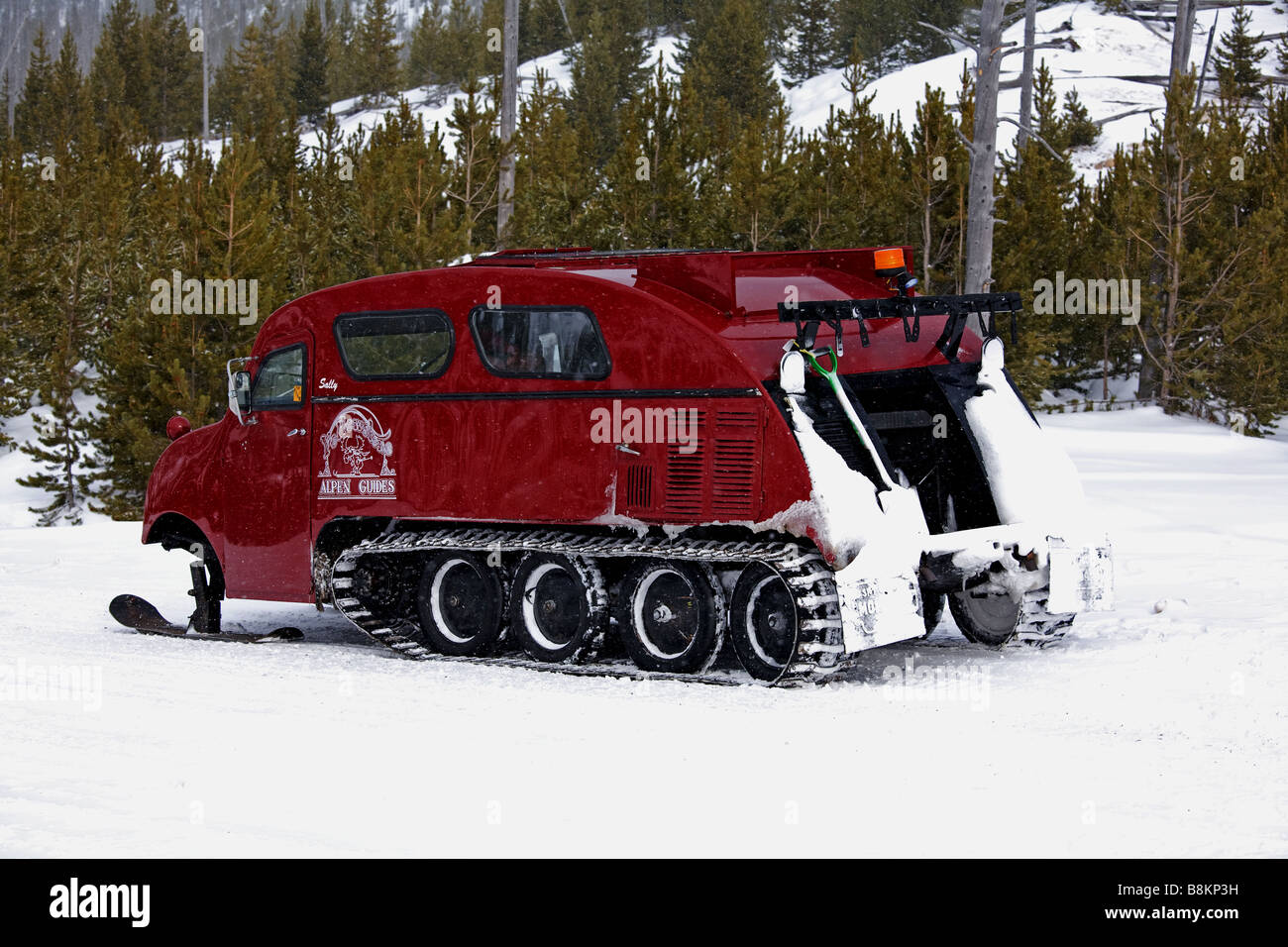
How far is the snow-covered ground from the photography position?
16.1ft

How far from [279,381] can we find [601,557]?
293 cm

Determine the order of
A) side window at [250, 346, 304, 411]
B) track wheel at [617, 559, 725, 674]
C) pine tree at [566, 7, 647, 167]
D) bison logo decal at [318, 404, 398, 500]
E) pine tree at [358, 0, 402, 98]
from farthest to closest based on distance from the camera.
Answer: pine tree at [358, 0, 402, 98] < pine tree at [566, 7, 647, 167] < side window at [250, 346, 304, 411] < bison logo decal at [318, 404, 398, 500] < track wheel at [617, 559, 725, 674]

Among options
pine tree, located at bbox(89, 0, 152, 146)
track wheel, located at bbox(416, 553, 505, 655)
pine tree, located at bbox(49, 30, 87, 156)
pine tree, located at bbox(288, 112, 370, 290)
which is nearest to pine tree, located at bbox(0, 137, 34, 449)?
pine tree, located at bbox(288, 112, 370, 290)

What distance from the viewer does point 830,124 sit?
33875 mm

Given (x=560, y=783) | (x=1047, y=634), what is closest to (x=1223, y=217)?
(x=1047, y=634)

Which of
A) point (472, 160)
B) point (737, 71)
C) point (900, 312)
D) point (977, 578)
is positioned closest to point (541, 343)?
point (900, 312)

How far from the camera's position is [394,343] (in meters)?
9.52

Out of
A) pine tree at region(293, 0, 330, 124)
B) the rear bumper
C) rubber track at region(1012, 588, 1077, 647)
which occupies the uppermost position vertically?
pine tree at region(293, 0, 330, 124)

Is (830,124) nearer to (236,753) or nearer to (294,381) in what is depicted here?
(294,381)

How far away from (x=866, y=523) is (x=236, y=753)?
11.4 feet

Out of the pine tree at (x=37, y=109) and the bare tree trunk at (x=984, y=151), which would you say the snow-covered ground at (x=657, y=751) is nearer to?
the bare tree trunk at (x=984, y=151)

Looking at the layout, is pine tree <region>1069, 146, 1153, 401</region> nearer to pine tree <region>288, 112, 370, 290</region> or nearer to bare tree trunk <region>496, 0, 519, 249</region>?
bare tree trunk <region>496, 0, 519, 249</region>

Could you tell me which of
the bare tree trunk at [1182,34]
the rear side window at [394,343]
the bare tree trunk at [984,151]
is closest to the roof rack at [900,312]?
the rear side window at [394,343]
